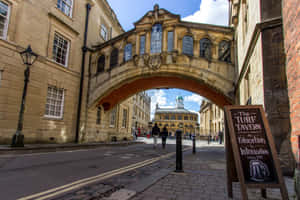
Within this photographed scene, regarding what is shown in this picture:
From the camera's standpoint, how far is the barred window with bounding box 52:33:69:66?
13094 millimetres

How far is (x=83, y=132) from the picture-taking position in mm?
14852

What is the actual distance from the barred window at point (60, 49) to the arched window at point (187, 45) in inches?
330

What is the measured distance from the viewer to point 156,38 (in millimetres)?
13531

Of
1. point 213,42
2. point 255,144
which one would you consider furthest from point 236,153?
point 213,42

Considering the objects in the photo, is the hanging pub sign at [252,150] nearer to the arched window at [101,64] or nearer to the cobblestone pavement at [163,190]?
the cobblestone pavement at [163,190]

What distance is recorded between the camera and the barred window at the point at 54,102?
1243cm

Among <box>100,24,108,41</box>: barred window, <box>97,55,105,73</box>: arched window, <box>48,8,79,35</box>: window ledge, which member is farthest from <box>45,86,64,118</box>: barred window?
<box>100,24,108,41</box>: barred window

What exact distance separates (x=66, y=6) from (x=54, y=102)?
23.2 feet

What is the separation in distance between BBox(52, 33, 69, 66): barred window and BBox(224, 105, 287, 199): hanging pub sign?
1289 cm

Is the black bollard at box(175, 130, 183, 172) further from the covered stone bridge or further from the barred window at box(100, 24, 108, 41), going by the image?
the barred window at box(100, 24, 108, 41)

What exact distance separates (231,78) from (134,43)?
7.11 metres

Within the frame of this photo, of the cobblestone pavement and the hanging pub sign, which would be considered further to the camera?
the cobblestone pavement

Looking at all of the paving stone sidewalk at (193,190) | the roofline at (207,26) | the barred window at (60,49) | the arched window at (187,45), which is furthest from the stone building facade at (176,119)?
the paving stone sidewalk at (193,190)

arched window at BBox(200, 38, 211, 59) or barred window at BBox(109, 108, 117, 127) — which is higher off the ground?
arched window at BBox(200, 38, 211, 59)
